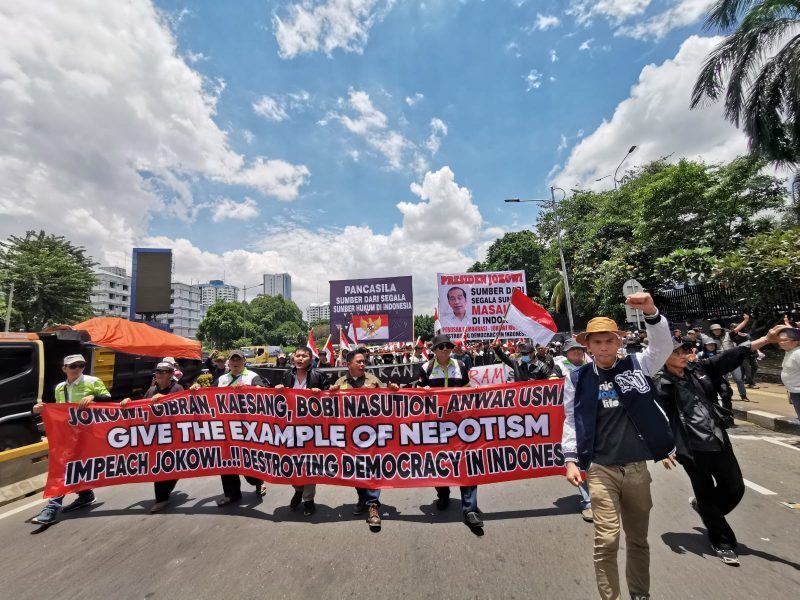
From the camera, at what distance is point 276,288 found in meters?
190

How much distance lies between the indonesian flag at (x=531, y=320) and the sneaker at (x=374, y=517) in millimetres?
4328

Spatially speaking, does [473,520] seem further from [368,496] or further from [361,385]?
[361,385]

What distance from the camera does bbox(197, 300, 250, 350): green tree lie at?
6372 cm

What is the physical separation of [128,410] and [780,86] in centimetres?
2015

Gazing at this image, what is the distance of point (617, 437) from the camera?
2420 millimetres

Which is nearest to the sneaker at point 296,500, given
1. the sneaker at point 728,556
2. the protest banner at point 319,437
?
the protest banner at point 319,437

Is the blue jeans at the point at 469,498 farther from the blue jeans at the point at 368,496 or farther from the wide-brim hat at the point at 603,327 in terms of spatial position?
the wide-brim hat at the point at 603,327

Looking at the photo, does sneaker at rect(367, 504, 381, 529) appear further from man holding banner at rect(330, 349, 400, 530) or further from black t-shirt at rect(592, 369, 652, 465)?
black t-shirt at rect(592, 369, 652, 465)

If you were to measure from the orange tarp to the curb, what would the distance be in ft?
44.2

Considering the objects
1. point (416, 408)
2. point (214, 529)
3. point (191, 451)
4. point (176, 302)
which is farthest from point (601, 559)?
point (176, 302)

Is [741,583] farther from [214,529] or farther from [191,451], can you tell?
[191,451]

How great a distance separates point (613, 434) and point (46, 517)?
18.6 feet

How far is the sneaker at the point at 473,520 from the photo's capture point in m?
3.59

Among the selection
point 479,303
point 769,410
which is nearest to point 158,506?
point 769,410
